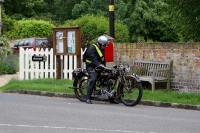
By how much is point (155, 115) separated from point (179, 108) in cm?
217

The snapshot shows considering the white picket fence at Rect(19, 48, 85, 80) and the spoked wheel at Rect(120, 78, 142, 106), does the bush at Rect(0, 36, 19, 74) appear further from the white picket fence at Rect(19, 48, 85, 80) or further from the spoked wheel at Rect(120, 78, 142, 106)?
the spoked wheel at Rect(120, 78, 142, 106)

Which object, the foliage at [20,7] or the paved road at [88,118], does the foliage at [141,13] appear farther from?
the paved road at [88,118]

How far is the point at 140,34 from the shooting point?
41594mm

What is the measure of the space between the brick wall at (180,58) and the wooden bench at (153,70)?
215mm

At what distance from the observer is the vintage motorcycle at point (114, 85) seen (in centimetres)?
1535

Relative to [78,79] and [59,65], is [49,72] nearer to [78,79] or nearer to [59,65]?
[59,65]

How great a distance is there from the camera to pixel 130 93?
15602 mm

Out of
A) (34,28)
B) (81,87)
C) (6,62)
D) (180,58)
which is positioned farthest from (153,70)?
(34,28)

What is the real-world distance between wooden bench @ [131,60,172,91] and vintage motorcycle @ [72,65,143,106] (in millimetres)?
1908

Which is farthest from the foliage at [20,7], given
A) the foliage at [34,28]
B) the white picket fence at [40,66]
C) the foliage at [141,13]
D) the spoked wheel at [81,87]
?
the spoked wheel at [81,87]

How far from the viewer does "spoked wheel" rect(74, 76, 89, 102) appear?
16.4m

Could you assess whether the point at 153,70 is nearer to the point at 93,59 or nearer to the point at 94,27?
the point at 93,59

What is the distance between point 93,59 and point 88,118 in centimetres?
Answer: 383

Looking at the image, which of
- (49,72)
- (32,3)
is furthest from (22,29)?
(49,72)
